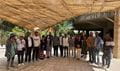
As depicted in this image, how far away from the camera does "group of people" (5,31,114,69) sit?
17.2 metres

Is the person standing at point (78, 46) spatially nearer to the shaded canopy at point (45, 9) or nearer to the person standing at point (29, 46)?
the shaded canopy at point (45, 9)

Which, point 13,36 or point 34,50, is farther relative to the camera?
point 34,50

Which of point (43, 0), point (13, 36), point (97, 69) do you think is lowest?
point (97, 69)

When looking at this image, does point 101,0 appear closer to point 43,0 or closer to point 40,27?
point 43,0

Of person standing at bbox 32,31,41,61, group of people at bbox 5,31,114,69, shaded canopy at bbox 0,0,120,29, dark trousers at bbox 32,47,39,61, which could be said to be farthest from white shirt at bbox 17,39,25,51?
dark trousers at bbox 32,47,39,61

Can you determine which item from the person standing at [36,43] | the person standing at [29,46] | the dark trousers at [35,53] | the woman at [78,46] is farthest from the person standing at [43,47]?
the person standing at [29,46]

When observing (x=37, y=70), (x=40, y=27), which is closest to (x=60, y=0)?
(x=37, y=70)

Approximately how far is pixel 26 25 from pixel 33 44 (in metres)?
4.25

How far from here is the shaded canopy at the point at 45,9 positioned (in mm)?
12602

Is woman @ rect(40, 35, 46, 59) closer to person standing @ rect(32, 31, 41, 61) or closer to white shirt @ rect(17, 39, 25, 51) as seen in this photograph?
person standing @ rect(32, 31, 41, 61)

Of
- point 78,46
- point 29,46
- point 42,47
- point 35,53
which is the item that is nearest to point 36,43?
point 29,46

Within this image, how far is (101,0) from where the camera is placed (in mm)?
11609

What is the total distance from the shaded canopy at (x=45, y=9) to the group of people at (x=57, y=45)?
108cm

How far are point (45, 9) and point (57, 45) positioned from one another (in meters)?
8.64
